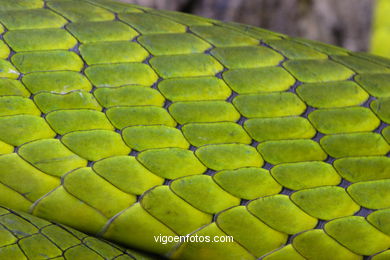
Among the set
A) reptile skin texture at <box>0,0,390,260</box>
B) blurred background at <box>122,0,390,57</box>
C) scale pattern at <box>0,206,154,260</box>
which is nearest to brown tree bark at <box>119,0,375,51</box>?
blurred background at <box>122,0,390,57</box>

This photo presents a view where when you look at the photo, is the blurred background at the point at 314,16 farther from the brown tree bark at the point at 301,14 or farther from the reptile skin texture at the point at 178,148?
the reptile skin texture at the point at 178,148

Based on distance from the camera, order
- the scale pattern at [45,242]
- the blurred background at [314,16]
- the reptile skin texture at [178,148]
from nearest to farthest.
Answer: the scale pattern at [45,242], the reptile skin texture at [178,148], the blurred background at [314,16]

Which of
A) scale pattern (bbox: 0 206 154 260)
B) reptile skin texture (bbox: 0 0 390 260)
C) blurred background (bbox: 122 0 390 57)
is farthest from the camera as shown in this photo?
blurred background (bbox: 122 0 390 57)

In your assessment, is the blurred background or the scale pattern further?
the blurred background

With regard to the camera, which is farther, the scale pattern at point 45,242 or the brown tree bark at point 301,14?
the brown tree bark at point 301,14

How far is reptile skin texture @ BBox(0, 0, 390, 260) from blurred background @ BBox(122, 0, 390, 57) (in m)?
1.51

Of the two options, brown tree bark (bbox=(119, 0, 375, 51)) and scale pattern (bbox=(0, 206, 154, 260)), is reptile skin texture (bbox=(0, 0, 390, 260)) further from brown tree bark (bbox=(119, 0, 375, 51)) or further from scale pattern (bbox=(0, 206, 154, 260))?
brown tree bark (bbox=(119, 0, 375, 51))

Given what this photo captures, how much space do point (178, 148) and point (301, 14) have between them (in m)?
1.99

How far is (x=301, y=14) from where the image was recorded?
3.41 m

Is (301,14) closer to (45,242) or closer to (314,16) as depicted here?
(314,16)

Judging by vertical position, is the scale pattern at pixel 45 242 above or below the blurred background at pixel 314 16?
below

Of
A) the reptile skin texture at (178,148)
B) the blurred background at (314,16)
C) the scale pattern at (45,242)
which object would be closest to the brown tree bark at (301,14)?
the blurred background at (314,16)

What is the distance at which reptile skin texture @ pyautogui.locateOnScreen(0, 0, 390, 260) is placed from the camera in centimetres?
161

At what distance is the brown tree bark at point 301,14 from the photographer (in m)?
3.28
